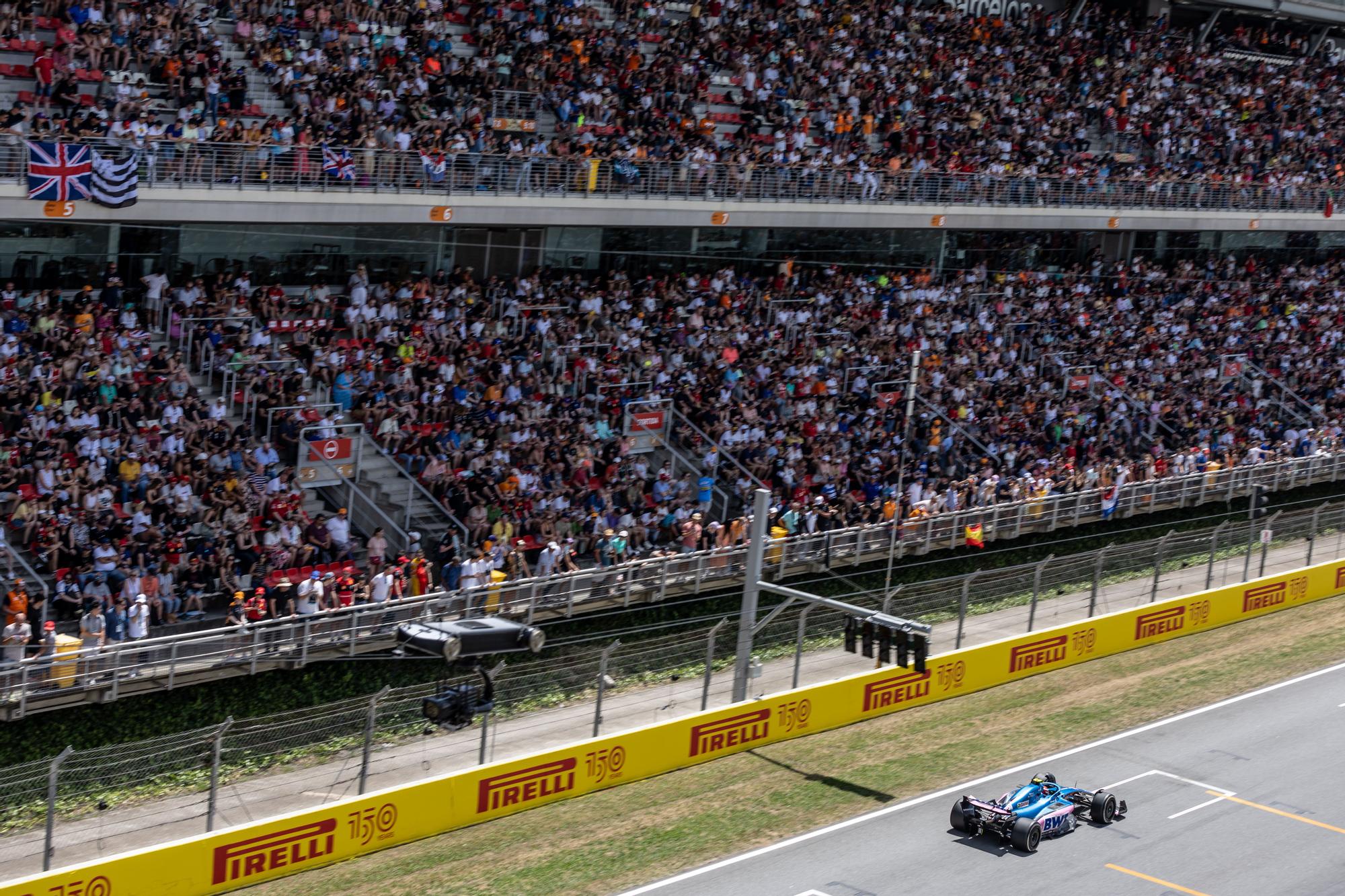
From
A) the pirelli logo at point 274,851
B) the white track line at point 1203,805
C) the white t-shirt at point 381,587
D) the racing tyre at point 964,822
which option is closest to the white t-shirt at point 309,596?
the white t-shirt at point 381,587

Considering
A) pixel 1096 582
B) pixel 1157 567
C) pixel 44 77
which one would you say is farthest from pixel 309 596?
pixel 1157 567

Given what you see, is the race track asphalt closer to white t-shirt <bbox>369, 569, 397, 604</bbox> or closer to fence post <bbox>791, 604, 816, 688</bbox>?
fence post <bbox>791, 604, 816, 688</bbox>

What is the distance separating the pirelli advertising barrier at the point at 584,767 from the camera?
15742 mm

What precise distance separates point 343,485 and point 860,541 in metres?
8.63

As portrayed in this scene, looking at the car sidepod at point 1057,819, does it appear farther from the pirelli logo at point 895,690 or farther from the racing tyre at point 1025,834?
the pirelli logo at point 895,690

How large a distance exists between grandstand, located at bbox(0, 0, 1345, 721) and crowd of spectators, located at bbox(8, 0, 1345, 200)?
3.5 inches

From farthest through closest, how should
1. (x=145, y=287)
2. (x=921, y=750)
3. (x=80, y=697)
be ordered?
→ (x=145, y=287) < (x=921, y=750) < (x=80, y=697)

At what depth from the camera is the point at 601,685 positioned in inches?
776

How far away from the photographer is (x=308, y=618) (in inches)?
789

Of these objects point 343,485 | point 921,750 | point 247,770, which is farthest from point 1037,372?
point 247,770

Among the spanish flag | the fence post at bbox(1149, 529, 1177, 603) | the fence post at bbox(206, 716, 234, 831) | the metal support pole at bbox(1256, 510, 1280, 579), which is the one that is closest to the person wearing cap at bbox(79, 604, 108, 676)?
the fence post at bbox(206, 716, 234, 831)

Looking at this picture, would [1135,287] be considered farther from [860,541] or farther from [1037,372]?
[860,541]

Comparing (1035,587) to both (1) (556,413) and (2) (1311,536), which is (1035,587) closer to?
(1) (556,413)

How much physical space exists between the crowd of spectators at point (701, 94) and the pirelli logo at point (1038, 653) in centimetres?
1070
